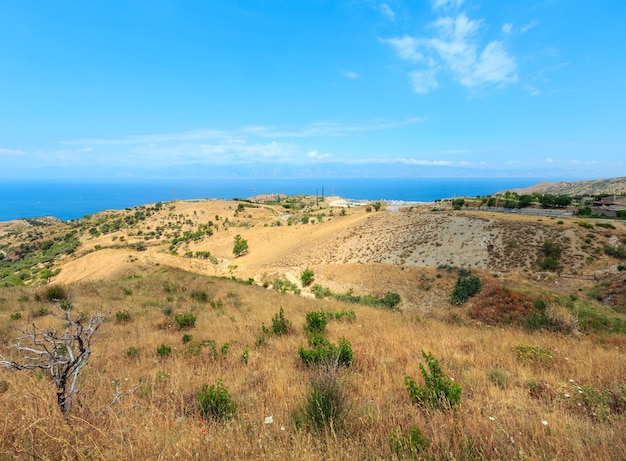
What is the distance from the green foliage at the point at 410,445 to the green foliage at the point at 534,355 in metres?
3.73

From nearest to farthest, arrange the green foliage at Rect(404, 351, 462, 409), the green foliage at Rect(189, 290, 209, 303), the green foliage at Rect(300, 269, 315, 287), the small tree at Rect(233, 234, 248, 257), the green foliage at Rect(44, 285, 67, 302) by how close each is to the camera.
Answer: the green foliage at Rect(404, 351, 462, 409) < the green foliage at Rect(44, 285, 67, 302) < the green foliage at Rect(189, 290, 209, 303) < the green foliage at Rect(300, 269, 315, 287) < the small tree at Rect(233, 234, 248, 257)

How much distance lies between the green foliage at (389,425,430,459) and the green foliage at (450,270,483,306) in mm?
18576

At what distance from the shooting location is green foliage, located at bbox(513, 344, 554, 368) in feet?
16.9

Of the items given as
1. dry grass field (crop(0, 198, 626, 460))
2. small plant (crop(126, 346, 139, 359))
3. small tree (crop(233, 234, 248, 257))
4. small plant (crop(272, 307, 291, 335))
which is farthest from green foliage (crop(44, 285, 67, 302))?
small tree (crop(233, 234, 248, 257))

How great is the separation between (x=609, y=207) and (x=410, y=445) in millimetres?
47115

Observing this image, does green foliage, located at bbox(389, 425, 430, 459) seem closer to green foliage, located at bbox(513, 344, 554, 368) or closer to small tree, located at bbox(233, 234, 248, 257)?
green foliage, located at bbox(513, 344, 554, 368)

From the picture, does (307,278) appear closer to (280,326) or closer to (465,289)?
(465,289)

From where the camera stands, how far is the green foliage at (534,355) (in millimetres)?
5141

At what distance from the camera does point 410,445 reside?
2625 mm

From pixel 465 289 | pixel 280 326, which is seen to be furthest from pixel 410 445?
pixel 465 289

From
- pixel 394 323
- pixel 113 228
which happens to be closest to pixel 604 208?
pixel 394 323

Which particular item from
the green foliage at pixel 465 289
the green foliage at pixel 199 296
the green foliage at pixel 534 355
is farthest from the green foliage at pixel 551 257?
the green foliage at pixel 199 296

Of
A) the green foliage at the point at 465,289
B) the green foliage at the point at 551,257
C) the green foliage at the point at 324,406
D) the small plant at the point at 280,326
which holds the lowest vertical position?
the green foliage at the point at 465,289

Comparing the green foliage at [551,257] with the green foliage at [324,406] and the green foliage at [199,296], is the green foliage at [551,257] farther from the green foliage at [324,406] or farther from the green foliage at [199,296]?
the green foliage at [324,406]
